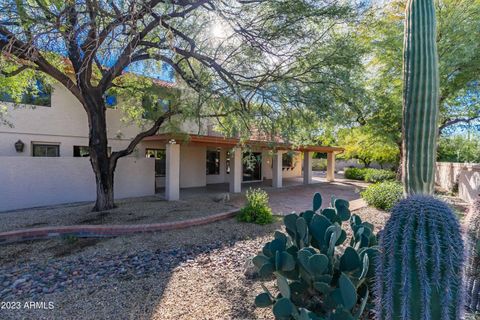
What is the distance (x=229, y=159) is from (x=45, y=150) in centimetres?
928

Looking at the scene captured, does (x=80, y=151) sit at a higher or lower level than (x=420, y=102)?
lower

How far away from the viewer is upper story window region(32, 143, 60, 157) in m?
10.8

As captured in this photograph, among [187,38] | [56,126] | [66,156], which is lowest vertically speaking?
[66,156]

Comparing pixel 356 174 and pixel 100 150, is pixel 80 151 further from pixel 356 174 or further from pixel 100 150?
pixel 356 174

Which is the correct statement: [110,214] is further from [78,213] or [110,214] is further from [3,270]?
[3,270]

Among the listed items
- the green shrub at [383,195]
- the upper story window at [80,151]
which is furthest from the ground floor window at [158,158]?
the green shrub at [383,195]

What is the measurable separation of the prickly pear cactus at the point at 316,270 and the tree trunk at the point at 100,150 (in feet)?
23.9

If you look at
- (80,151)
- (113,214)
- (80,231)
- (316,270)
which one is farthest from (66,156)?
(316,270)

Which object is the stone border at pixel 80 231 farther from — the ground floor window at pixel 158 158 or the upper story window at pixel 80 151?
the ground floor window at pixel 158 158

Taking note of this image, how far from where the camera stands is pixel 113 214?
8047mm

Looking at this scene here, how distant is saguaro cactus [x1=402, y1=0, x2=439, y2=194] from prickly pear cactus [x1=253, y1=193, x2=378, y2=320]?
0.94 meters

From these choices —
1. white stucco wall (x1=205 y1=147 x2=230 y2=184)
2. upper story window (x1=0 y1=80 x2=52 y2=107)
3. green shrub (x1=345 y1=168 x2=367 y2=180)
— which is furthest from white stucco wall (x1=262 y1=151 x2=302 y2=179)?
upper story window (x1=0 y1=80 x2=52 y2=107)

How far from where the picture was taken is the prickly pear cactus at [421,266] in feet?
6.01

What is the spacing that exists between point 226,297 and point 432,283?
248 centimetres
